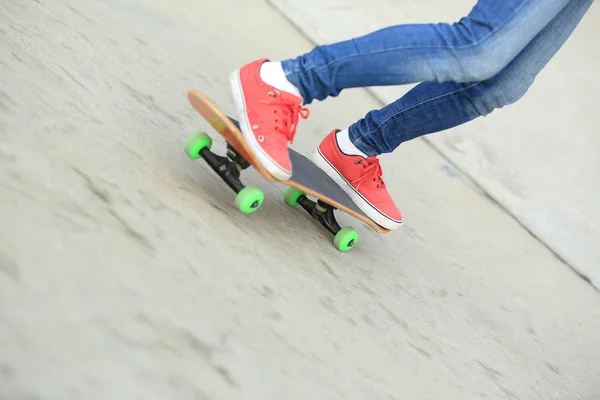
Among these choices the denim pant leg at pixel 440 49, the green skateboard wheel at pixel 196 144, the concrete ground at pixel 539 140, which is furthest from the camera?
the concrete ground at pixel 539 140

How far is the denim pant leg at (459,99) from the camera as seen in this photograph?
1553 mm

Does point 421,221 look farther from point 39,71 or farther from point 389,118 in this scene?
point 39,71

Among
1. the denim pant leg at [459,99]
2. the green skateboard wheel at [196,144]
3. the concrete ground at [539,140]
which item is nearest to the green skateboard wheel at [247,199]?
the green skateboard wheel at [196,144]

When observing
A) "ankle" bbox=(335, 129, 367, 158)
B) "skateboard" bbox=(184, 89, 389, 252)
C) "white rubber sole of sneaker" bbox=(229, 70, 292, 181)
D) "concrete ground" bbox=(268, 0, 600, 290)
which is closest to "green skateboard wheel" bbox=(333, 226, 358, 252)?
"skateboard" bbox=(184, 89, 389, 252)

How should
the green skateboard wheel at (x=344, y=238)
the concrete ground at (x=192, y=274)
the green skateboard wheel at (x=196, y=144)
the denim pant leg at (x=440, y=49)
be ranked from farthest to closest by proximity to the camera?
1. the green skateboard wheel at (x=344, y=238)
2. the green skateboard wheel at (x=196, y=144)
3. the denim pant leg at (x=440, y=49)
4. the concrete ground at (x=192, y=274)

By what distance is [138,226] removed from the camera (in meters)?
1.23

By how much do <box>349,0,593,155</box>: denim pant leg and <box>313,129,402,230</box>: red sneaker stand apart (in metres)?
0.05

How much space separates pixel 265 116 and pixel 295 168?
182mm

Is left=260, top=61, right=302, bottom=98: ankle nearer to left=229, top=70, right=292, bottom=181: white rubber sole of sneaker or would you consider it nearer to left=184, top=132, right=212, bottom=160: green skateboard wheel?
left=229, top=70, right=292, bottom=181: white rubber sole of sneaker

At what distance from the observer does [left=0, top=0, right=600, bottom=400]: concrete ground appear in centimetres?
98

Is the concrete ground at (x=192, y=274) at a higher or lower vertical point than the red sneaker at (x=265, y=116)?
lower

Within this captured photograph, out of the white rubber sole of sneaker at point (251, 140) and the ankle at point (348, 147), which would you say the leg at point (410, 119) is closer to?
the ankle at point (348, 147)

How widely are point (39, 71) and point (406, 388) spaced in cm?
120

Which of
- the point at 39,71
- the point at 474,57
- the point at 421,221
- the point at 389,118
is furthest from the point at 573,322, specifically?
the point at 39,71
